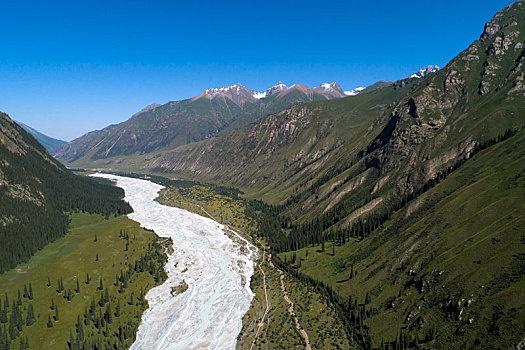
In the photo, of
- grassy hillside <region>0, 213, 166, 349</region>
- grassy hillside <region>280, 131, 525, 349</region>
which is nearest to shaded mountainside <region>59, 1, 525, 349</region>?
grassy hillside <region>280, 131, 525, 349</region>

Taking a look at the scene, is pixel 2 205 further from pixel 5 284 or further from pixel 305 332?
pixel 305 332

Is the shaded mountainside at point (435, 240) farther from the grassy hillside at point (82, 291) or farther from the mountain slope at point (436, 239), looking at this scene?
the grassy hillside at point (82, 291)

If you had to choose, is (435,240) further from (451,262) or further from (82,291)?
(82,291)

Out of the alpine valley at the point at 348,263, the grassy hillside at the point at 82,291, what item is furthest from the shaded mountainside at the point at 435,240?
the grassy hillside at the point at 82,291

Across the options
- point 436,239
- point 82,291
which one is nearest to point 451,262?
point 436,239

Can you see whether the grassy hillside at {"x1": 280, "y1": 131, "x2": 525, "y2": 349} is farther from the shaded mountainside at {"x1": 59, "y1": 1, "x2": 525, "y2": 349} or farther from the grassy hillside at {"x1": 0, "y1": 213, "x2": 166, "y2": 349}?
the grassy hillside at {"x1": 0, "y1": 213, "x2": 166, "y2": 349}

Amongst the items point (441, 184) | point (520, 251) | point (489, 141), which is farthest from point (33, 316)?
point (489, 141)

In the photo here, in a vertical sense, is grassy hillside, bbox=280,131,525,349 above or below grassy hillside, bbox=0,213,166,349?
above
